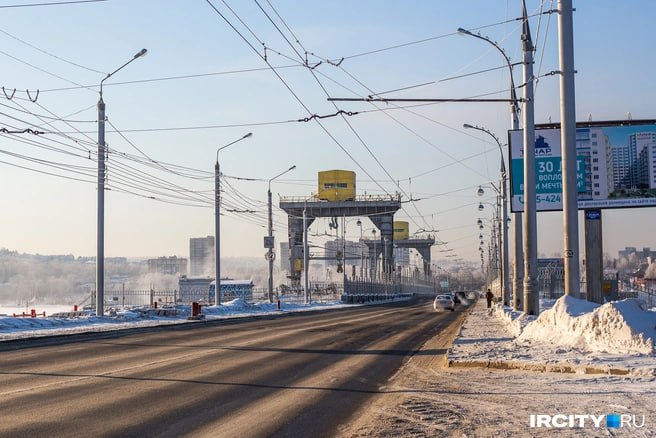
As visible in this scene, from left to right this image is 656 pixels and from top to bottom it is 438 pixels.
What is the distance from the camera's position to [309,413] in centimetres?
1041

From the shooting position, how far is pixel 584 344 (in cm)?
1611

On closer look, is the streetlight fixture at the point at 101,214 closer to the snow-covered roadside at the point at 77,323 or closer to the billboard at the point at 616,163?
the snow-covered roadside at the point at 77,323

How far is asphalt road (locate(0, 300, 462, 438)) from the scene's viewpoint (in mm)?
9469

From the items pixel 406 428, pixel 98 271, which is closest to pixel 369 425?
pixel 406 428

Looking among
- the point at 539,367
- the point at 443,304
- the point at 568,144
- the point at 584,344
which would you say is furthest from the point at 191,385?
the point at 443,304

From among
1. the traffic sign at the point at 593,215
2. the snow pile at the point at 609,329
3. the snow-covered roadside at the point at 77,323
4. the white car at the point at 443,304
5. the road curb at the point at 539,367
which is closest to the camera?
the road curb at the point at 539,367

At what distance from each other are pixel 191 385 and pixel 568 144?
39.5 ft

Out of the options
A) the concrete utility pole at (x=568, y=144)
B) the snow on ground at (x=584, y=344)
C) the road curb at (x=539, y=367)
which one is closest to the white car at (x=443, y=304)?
the concrete utility pole at (x=568, y=144)

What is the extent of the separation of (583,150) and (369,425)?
119 feet

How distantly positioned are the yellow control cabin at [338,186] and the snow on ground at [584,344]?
7716 centimetres

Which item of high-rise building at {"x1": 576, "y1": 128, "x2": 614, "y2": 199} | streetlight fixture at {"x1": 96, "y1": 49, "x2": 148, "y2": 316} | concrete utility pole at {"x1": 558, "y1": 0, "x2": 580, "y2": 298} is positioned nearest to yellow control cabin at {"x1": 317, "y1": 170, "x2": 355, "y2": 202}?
high-rise building at {"x1": 576, "y1": 128, "x2": 614, "y2": 199}

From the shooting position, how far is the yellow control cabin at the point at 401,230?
15280 centimetres

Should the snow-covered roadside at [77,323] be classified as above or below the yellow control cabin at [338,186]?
below

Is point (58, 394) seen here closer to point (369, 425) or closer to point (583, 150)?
point (369, 425)
